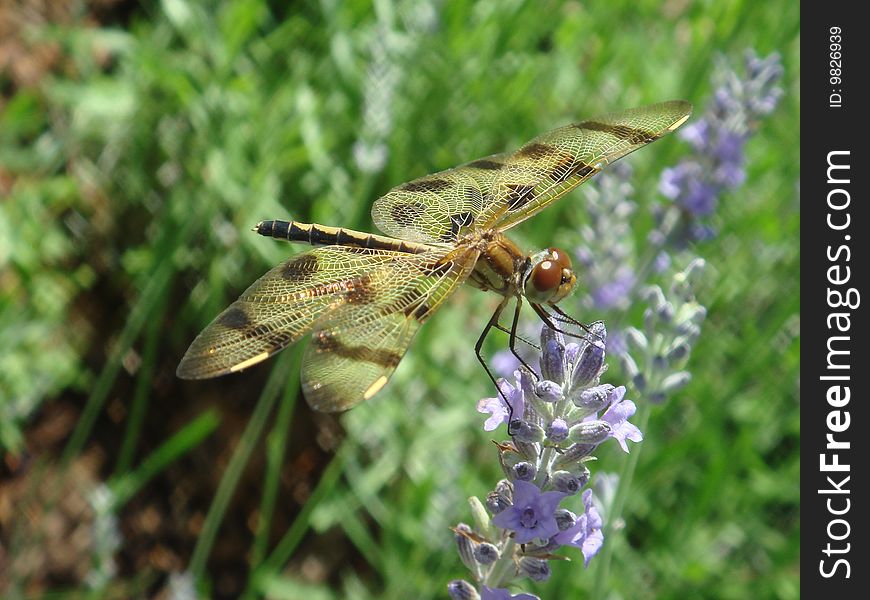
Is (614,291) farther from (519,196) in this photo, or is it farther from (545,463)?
(545,463)

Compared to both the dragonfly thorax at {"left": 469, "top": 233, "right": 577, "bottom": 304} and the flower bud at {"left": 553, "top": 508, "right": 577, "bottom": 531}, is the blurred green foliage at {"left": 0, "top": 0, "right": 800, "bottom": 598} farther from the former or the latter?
the flower bud at {"left": 553, "top": 508, "right": 577, "bottom": 531}

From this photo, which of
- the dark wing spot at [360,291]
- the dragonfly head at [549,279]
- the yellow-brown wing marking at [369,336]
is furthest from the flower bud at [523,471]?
the dark wing spot at [360,291]

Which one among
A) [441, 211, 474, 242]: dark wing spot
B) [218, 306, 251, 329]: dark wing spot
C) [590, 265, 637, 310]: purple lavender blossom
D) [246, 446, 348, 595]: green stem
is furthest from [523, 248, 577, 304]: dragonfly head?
[246, 446, 348, 595]: green stem

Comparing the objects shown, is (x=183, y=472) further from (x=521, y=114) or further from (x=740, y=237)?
(x=740, y=237)

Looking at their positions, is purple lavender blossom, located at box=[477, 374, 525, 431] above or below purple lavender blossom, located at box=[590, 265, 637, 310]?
Answer: below

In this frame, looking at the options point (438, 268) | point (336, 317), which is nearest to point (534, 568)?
point (336, 317)

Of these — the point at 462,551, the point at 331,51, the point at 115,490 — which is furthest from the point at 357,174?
the point at 462,551
